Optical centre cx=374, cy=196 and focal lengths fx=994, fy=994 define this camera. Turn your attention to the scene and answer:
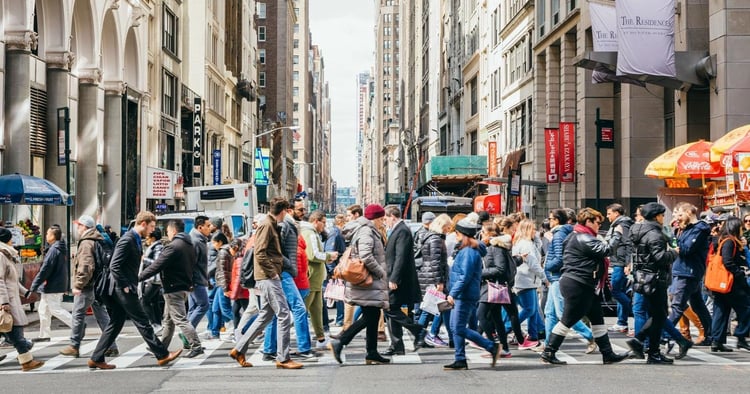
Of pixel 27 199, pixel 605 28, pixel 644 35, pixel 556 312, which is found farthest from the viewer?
pixel 605 28

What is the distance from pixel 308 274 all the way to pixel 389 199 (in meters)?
85.4

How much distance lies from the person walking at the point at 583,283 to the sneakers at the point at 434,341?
2.79 meters

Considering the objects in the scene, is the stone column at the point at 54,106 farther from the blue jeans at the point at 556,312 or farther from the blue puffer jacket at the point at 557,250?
the blue jeans at the point at 556,312

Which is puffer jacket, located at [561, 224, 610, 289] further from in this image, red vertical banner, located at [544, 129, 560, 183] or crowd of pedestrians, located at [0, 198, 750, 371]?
red vertical banner, located at [544, 129, 560, 183]

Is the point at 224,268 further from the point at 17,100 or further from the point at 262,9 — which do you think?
the point at 262,9

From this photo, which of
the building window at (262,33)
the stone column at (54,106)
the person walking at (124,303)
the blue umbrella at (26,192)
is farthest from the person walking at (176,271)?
the building window at (262,33)

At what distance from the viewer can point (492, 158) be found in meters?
55.4

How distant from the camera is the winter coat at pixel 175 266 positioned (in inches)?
504

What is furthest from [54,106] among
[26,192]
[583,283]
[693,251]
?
[583,283]

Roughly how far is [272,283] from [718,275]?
619 centimetres

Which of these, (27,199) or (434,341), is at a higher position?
(27,199)

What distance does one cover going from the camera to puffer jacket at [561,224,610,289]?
11891 millimetres

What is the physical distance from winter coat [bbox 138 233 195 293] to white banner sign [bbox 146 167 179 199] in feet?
106

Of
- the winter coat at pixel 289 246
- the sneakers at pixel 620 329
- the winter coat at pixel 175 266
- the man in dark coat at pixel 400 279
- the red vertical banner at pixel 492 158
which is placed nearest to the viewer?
the winter coat at pixel 289 246
